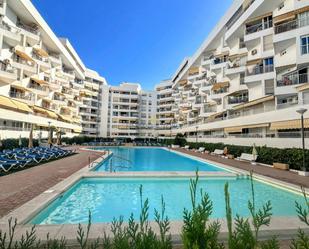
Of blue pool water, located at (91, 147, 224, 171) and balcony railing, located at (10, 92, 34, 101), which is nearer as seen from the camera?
blue pool water, located at (91, 147, 224, 171)

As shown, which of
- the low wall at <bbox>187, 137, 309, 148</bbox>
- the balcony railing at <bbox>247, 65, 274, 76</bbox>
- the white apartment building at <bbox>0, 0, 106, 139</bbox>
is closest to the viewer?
the low wall at <bbox>187, 137, 309, 148</bbox>

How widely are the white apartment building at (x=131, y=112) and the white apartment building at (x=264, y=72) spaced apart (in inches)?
1836

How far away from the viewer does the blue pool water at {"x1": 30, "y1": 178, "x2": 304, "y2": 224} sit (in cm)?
919

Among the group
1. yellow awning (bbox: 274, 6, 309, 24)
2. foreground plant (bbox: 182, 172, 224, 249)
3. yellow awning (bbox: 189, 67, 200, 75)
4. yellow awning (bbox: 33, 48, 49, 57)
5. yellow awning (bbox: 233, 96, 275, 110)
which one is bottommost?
foreground plant (bbox: 182, 172, 224, 249)

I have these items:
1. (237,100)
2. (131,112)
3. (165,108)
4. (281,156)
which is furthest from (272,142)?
(131,112)

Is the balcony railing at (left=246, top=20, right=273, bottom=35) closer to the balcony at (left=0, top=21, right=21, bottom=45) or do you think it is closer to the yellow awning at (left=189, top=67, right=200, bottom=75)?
the yellow awning at (left=189, top=67, right=200, bottom=75)

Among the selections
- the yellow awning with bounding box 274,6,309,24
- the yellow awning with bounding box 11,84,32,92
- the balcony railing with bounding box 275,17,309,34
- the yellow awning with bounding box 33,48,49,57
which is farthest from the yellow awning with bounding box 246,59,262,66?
the yellow awning with bounding box 33,48,49,57

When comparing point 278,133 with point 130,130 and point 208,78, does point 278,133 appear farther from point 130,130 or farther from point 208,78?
point 130,130

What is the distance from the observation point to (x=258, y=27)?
3014 cm

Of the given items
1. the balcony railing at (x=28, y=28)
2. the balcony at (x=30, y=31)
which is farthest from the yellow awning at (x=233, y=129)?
the balcony railing at (x=28, y=28)

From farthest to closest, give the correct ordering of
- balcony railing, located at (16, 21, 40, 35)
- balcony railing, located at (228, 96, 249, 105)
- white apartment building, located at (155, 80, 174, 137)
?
white apartment building, located at (155, 80, 174, 137) < balcony railing, located at (16, 21, 40, 35) < balcony railing, located at (228, 96, 249, 105)

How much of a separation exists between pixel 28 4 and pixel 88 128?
51180 mm

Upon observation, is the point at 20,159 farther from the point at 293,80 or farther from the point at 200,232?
the point at 293,80

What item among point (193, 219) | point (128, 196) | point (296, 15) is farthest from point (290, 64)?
point (193, 219)
